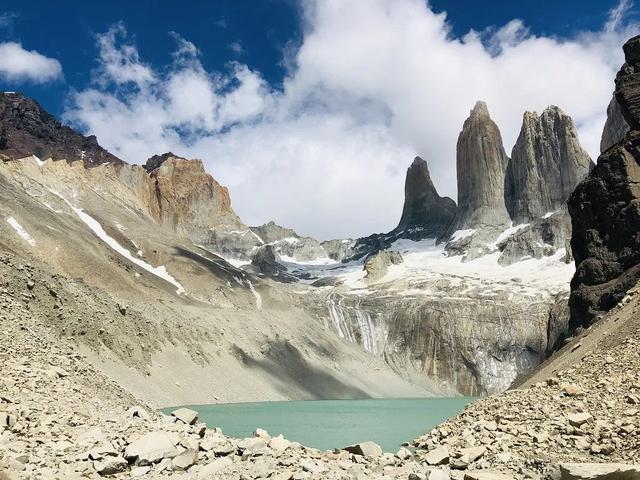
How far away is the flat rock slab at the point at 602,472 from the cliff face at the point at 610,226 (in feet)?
101

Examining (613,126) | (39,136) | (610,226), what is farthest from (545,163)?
(39,136)

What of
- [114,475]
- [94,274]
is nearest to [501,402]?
[114,475]

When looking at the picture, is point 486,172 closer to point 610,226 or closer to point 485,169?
point 485,169

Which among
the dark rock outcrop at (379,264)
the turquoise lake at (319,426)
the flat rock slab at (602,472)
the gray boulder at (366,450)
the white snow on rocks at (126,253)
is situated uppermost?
the dark rock outcrop at (379,264)

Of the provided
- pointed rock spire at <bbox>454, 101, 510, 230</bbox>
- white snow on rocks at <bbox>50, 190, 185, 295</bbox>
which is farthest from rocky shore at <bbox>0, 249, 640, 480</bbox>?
pointed rock spire at <bbox>454, 101, 510, 230</bbox>

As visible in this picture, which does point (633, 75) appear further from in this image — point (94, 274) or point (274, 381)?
point (94, 274)

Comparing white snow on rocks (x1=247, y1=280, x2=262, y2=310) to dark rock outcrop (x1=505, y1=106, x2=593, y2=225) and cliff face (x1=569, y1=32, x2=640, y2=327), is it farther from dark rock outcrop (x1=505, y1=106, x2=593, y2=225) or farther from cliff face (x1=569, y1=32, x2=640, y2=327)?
dark rock outcrop (x1=505, y1=106, x2=593, y2=225)

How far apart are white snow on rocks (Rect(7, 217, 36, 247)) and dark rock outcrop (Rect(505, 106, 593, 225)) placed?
482ft

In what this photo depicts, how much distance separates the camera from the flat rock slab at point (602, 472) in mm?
10586

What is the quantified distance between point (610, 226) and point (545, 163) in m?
144

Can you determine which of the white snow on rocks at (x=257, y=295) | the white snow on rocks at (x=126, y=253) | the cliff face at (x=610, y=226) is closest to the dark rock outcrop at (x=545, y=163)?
the white snow on rocks at (x=257, y=295)

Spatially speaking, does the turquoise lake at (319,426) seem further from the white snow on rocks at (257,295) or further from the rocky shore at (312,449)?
the white snow on rocks at (257,295)

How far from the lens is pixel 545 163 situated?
17862 centimetres

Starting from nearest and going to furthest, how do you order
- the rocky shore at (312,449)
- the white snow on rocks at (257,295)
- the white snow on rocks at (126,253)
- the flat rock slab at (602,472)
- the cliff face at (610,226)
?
the flat rock slab at (602,472), the rocky shore at (312,449), the cliff face at (610,226), the white snow on rocks at (126,253), the white snow on rocks at (257,295)
